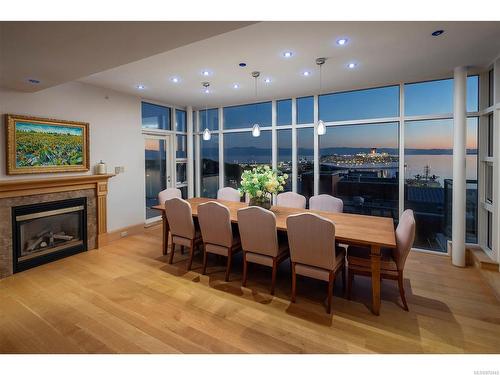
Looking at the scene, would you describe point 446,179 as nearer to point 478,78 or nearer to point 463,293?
point 478,78

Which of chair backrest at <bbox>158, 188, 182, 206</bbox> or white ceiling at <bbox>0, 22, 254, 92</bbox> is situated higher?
white ceiling at <bbox>0, 22, 254, 92</bbox>

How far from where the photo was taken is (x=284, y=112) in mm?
5418

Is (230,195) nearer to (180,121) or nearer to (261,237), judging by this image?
(261,237)

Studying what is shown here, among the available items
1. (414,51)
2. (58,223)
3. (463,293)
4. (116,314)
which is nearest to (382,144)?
(414,51)

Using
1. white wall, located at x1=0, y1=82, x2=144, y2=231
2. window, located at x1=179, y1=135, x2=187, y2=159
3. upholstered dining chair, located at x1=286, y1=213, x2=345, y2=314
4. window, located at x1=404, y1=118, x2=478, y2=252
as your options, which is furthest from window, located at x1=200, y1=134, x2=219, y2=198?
upholstered dining chair, located at x1=286, y1=213, x2=345, y2=314

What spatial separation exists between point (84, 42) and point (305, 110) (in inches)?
155

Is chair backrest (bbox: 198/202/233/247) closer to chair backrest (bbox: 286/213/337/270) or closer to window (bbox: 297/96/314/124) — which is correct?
chair backrest (bbox: 286/213/337/270)

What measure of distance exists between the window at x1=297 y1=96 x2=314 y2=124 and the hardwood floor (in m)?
3.04

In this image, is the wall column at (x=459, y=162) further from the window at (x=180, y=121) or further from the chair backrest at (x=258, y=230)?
the window at (x=180, y=121)

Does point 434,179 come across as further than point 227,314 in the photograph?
Yes

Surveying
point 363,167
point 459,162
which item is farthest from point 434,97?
point 363,167

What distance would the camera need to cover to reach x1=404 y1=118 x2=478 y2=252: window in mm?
3930
